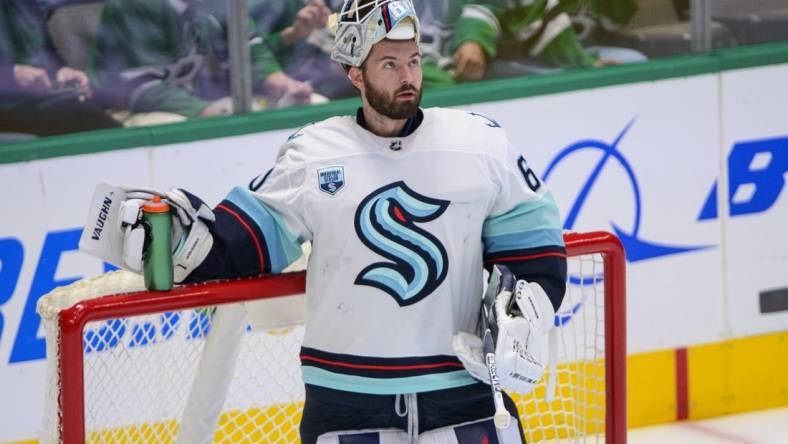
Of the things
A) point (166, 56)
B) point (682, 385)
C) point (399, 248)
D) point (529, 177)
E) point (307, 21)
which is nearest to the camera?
point (399, 248)

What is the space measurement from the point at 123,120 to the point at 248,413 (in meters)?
1.13

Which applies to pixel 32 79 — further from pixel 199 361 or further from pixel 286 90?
pixel 199 361

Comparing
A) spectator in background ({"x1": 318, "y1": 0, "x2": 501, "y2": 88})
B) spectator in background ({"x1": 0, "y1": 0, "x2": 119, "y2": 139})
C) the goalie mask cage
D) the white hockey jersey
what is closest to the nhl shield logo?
the white hockey jersey

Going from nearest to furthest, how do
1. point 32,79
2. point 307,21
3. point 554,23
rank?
point 32,79
point 307,21
point 554,23

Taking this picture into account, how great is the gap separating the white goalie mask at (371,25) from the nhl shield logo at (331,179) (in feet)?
0.65

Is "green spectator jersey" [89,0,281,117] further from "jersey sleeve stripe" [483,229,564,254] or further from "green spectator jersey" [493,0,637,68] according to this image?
"jersey sleeve stripe" [483,229,564,254]

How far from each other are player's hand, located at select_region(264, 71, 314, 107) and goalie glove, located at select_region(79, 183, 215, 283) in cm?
153

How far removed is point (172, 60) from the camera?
4.04 m

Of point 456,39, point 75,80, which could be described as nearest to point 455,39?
point 456,39

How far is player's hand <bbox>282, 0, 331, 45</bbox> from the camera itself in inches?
164

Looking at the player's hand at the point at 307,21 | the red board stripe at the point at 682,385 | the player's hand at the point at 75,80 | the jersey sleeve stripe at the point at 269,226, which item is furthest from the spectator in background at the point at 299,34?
the jersey sleeve stripe at the point at 269,226

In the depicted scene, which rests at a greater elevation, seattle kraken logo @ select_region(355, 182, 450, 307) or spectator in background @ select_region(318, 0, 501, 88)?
spectator in background @ select_region(318, 0, 501, 88)

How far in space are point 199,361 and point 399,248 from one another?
1.84 ft

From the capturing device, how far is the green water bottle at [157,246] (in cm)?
257
